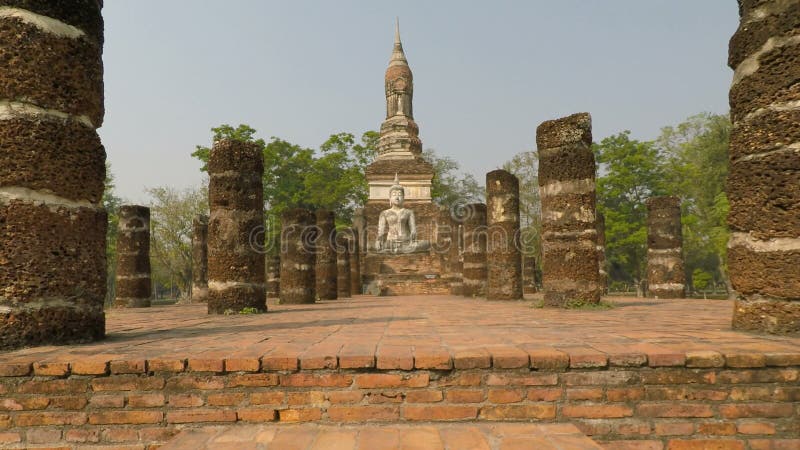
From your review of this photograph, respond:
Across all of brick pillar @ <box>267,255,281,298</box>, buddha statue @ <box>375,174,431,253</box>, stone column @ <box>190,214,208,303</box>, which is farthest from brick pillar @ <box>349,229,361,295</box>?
stone column @ <box>190,214,208,303</box>

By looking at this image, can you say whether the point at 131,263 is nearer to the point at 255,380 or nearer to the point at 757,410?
the point at 255,380

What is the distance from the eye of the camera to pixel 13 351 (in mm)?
4008

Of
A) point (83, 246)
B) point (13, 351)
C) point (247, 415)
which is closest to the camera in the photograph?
point (247, 415)

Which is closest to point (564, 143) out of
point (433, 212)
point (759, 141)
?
point (759, 141)

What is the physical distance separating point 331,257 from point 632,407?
1260 cm

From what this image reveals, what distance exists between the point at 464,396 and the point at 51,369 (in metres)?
2.67

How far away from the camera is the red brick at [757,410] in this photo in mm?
3199

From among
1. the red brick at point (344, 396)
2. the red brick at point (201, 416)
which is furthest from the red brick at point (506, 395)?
the red brick at point (201, 416)

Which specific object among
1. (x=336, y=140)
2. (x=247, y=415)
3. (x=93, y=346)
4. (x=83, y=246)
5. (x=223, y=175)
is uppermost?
(x=336, y=140)

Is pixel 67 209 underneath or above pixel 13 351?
above

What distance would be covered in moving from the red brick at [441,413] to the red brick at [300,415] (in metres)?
0.55

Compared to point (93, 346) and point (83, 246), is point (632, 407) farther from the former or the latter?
point (83, 246)

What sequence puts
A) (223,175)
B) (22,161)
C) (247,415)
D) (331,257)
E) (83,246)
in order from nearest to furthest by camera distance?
(247,415)
(22,161)
(83,246)
(223,175)
(331,257)

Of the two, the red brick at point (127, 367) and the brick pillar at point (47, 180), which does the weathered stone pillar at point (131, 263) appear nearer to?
the brick pillar at point (47, 180)
